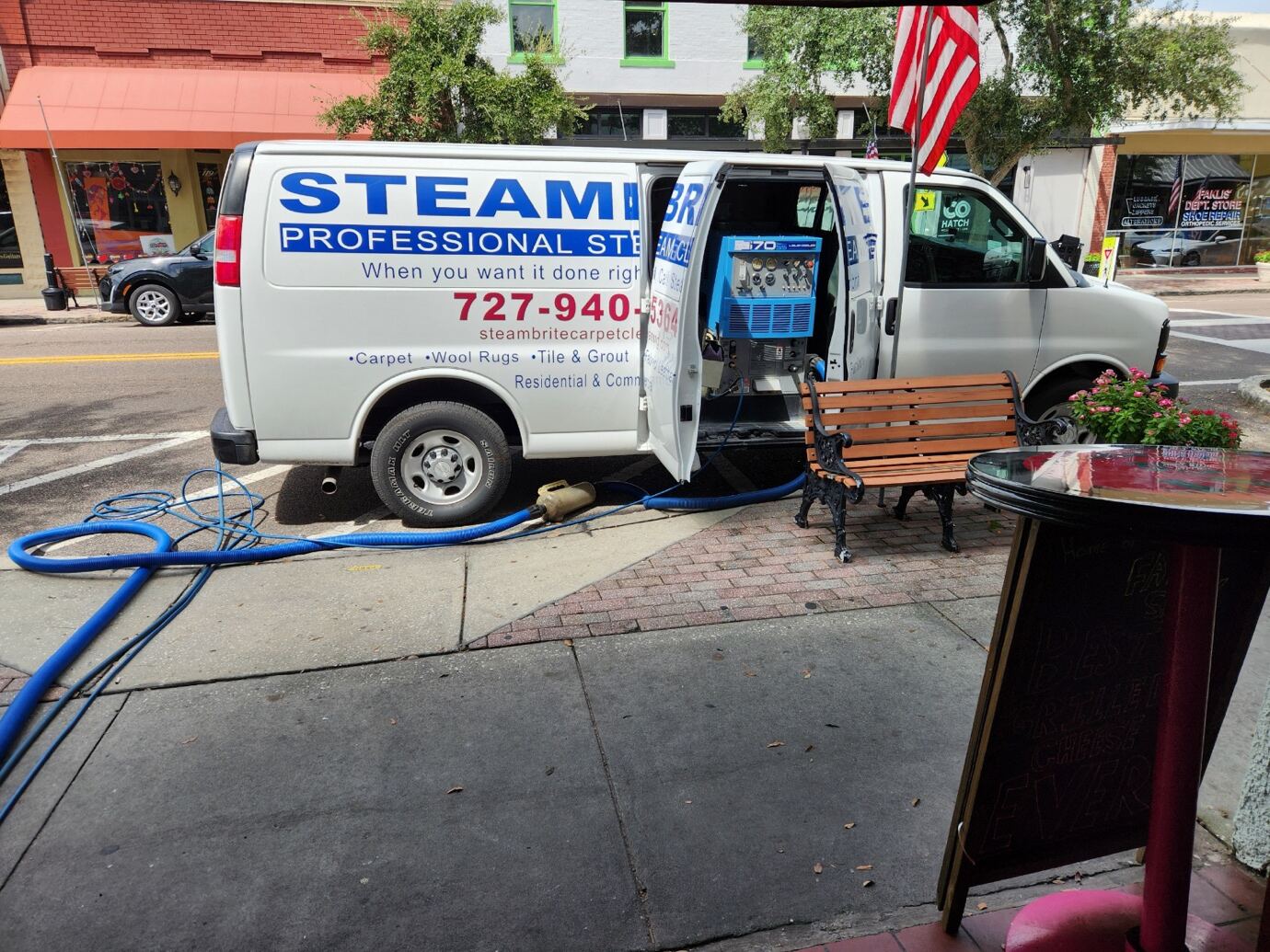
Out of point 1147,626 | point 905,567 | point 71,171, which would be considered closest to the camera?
point 1147,626

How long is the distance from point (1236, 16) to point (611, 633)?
1033 inches

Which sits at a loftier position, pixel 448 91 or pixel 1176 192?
pixel 448 91

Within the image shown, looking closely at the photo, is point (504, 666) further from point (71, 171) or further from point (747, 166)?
point (71, 171)

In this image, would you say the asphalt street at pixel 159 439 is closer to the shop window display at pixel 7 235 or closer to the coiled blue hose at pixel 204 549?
the coiled blue hose at pixel 204 549

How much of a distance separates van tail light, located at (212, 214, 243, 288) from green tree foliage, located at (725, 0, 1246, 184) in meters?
13.5

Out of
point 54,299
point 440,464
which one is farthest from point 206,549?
point 54,299

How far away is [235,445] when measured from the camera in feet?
17.9

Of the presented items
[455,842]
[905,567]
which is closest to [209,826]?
[455,842]

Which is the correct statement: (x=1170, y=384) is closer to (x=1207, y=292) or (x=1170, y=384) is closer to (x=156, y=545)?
(x=156, y=545)

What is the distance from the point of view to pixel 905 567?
518 cm

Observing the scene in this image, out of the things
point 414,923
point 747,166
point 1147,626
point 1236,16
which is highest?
point 1236,16

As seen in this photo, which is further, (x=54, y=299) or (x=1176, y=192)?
(x=1176, y=192)

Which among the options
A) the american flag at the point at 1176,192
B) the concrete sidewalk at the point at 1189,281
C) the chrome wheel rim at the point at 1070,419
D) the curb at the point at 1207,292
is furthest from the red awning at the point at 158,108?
the american flag at the point at 1176,192

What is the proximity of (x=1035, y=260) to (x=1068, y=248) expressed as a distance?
21.3 inches
